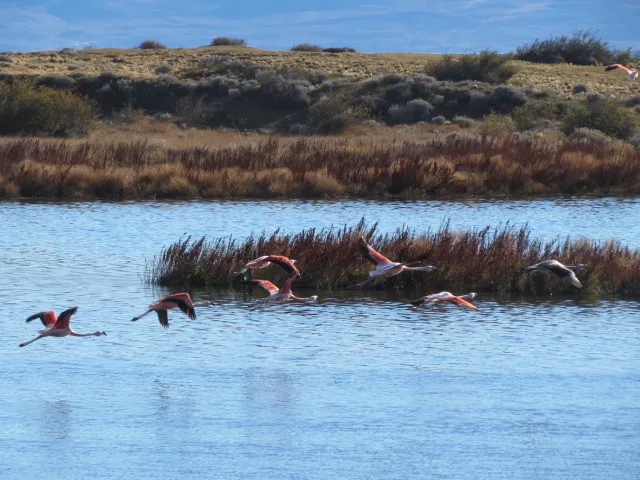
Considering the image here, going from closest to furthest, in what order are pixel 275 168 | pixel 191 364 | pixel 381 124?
1. pixel 191 364
2. pixel 275 168
3. pixel 381 124

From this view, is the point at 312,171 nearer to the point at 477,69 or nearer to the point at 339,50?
the point at 477,69

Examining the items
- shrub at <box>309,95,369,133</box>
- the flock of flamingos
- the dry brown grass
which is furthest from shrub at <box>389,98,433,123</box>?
the flock of flamingos

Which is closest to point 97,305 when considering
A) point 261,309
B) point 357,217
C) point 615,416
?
point 261,309

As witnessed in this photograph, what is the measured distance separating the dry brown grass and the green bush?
657 inches

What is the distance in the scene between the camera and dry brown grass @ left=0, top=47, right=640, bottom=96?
6461 cm

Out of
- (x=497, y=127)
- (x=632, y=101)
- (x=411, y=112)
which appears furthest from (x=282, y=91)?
(x=632, y=101)

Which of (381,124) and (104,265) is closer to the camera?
(104,265)

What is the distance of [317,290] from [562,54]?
64.3 meters

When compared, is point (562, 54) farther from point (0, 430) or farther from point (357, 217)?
point (0, 430)

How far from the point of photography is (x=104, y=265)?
2070cm

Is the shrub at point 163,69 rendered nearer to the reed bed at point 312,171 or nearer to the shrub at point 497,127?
the shrub at point 497,127

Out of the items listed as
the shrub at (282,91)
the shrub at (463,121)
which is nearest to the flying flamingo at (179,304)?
the shrub at (463,121)

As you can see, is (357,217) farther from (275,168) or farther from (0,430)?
(0,430)

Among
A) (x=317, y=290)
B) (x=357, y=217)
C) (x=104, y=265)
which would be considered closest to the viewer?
(x=317, y=290)
